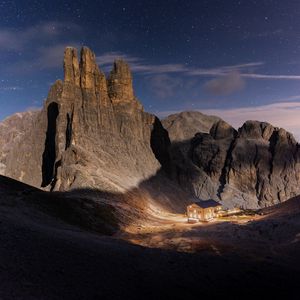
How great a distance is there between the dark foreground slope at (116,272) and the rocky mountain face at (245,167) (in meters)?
108

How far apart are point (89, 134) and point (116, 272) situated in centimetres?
A: 7526

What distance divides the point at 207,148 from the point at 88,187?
97.8 metres

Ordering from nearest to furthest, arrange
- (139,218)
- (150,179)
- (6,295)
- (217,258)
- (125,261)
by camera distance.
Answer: (6,295), (125,261), (217,258), (139,218), (150,179)

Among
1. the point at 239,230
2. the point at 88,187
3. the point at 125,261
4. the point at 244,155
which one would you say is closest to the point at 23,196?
the point at 125,261

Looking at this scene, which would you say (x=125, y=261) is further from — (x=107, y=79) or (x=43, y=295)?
(x=107, y=79)

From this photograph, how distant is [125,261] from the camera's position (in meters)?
18.3

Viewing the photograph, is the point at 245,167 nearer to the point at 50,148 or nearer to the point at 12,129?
the point at 50,148

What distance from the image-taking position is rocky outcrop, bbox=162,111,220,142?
17225 centimetres

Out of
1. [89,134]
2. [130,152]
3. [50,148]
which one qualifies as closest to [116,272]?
[89,134]

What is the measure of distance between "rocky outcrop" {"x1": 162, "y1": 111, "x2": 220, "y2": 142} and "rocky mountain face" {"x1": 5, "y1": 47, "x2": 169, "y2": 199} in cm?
5233

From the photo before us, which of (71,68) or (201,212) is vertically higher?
(71,68)

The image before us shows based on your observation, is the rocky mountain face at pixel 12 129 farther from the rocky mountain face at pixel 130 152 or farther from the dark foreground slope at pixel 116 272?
the dark foreground slope at pixel 116 272

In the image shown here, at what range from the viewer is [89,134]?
8944 cm

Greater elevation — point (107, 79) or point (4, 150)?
point (107, 79)
